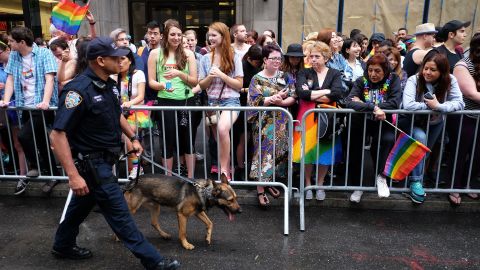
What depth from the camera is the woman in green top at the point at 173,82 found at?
5.13 metres

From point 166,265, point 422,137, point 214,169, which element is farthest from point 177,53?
point 422,137

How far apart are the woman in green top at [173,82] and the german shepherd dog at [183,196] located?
120cm

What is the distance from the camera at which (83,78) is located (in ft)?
10.4

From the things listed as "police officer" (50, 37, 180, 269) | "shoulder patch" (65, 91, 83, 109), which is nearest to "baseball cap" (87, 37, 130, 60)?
"police officer" (50, 37, 180, 269)

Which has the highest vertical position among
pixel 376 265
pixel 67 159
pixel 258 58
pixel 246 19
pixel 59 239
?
pixel 246 19

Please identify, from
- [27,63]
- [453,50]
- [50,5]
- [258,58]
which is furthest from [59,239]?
[50,5]

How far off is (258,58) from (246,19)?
8.10m

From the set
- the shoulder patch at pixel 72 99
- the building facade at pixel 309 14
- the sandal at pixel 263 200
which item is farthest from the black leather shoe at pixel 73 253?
the building facade at pixel 309 14

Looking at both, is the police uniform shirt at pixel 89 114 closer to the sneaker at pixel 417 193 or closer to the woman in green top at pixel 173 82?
the woman in green top at pixel 173 82

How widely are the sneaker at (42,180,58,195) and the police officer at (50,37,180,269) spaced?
1984 mm

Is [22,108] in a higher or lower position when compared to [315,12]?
lower

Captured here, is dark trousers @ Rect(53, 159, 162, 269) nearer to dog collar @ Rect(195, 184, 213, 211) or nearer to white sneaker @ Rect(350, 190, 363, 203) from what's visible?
dog collar @ Rect(195, 184, 213, 211)

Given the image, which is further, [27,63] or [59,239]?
[27,63]

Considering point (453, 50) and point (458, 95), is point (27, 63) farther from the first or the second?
point (453, 50)
